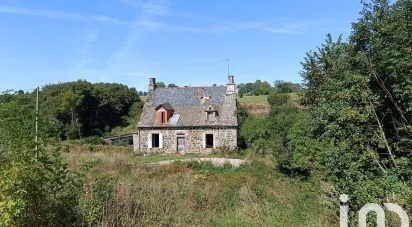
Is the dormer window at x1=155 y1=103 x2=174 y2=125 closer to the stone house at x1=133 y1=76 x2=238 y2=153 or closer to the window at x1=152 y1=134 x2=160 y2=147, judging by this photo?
the stone house at x1=133 y1=76 x2=238 y2=153

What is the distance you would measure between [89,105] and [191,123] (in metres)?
22.1

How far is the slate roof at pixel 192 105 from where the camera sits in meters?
28.2

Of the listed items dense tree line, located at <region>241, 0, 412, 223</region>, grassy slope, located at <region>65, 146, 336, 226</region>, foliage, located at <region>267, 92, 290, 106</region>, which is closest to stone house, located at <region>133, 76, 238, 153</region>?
grassy slope, located at <region>65, 146, 336, 226</region>

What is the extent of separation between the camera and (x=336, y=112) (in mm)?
8719

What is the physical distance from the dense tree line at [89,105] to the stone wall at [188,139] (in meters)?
14.8

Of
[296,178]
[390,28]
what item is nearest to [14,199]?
[390,28]

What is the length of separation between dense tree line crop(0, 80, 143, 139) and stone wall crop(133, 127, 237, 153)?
581 inches

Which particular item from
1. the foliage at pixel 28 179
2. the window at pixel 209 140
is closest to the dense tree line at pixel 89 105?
the window at pixel 209 140

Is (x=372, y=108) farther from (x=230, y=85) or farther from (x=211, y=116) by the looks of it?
(x=230, y=85)

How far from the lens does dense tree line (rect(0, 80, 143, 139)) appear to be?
140 ft

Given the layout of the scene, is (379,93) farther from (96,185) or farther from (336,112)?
(96,185)

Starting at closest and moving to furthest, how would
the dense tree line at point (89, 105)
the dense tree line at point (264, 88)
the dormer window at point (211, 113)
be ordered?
the dormer window at point (211, 113) → the dense tree line at point (89, 105) → the dense tree line at point (264, 88)

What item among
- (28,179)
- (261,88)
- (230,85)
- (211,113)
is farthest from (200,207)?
(261,88)

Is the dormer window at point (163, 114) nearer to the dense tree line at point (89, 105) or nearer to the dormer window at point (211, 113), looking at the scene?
the dormer window at point (211, 113)
